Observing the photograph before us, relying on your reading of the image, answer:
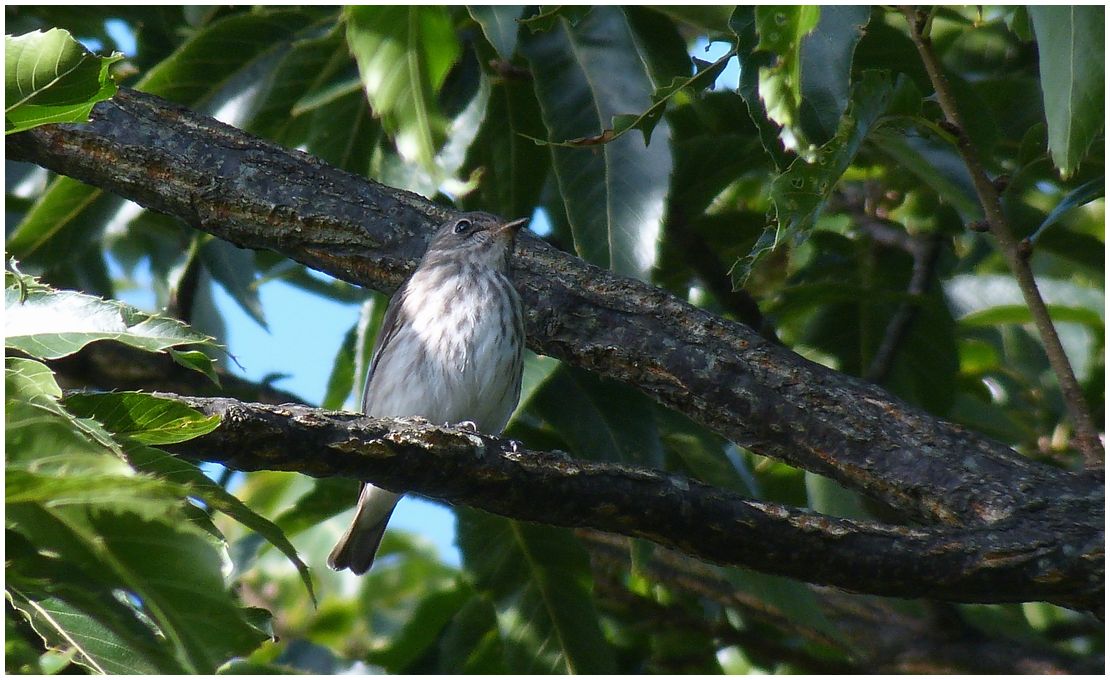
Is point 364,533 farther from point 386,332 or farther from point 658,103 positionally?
point 658,103

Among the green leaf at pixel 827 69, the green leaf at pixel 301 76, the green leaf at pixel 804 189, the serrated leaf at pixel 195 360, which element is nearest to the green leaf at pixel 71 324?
the serrated leaf at pixel 195 360

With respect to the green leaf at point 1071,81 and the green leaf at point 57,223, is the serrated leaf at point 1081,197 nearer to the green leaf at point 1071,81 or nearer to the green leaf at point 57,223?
the green leaf at point 1071,81

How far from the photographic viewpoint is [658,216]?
4059mm

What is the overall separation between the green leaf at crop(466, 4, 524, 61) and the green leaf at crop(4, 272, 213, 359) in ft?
5.73

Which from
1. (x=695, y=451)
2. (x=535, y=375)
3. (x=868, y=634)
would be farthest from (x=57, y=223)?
(x=868, y=634)

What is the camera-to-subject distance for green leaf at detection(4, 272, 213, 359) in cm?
245

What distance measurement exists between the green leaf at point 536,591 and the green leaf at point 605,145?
1.41m

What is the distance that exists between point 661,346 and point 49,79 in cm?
202

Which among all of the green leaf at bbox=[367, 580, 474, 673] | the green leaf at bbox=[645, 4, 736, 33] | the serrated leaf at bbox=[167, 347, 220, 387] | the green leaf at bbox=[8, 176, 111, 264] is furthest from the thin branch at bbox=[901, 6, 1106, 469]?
the green leaf at bbox=[8, 176, 111, 264]

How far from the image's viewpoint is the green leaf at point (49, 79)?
2.38m

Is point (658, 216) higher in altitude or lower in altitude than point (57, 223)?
higher

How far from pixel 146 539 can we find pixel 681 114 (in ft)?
13.2

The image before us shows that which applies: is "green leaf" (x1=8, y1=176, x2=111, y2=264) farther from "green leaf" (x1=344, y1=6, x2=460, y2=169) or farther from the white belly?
"green leaf" (x1=344, y1=6, x2=460, y2=169)

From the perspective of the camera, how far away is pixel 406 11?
13.3 feet
